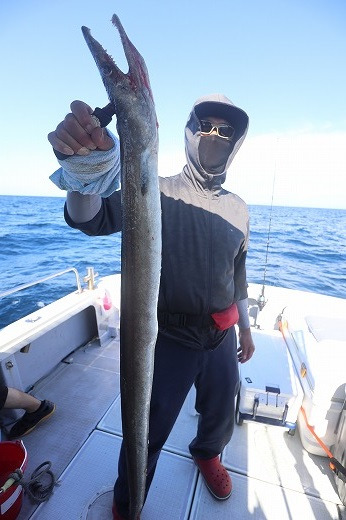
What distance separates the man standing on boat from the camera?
1.64m

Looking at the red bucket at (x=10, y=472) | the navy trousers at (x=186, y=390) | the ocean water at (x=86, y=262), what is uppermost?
the navy trousers at (x=186, y=390)

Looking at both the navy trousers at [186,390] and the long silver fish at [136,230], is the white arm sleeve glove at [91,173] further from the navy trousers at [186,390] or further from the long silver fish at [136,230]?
the navy trousers at [186,390]

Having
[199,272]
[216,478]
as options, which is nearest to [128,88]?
[199,272]

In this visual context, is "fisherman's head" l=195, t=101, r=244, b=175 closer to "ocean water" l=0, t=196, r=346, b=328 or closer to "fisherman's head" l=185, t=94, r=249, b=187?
"fisherman's head" l=185, t=94, r=249, b=187

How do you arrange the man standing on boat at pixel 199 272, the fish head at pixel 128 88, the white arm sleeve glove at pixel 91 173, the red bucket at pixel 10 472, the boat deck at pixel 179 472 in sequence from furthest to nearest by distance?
1. the boat deck at pixel 179 472
2. the red bucket at pixel 10 472
3. the man standing on boat at pixel 199 272
4. the white arm sleeve glove at pixel 91 173
5. the fish head at pixel 128 88

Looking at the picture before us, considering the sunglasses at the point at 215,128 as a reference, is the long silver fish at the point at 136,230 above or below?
below

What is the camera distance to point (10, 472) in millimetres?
2127

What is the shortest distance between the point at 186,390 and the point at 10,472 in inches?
64.3

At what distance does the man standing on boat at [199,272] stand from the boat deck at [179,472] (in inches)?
9.6

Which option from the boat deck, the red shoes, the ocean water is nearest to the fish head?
the red shoes

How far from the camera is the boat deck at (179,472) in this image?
2.03 meters

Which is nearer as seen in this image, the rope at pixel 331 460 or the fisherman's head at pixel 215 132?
the fisherman's head at pixel 215 132

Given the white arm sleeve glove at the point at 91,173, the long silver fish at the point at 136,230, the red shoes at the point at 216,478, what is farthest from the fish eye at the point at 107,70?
the red shoes at the point at 216,478

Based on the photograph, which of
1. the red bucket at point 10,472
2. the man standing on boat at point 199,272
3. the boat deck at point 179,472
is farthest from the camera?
the boat deck at point 179,472
